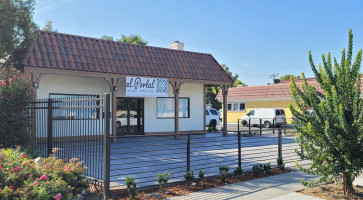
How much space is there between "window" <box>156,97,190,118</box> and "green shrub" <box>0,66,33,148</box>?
34.1ft

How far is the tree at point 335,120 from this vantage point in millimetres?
6148

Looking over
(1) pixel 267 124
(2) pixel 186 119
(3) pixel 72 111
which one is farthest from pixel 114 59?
(1) pixel 267 124

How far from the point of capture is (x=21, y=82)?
9.56m

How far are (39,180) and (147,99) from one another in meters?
13.5

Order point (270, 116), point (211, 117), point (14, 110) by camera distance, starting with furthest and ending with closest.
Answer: point (270, 116) → point (211, 117) → point (14, 110)

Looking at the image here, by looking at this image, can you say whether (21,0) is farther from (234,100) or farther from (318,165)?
(234,100)

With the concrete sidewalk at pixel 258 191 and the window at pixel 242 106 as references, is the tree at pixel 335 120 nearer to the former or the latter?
the concrete sidewalk at pixel 258 191

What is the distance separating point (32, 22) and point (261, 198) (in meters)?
10.0

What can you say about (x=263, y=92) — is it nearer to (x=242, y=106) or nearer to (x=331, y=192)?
(x=242, y=106)

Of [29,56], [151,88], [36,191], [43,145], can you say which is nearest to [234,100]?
[151,88]

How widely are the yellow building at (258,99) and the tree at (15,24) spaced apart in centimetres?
2668

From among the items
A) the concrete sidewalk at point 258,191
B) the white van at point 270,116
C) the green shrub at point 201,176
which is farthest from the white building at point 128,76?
the white van at point 270,116

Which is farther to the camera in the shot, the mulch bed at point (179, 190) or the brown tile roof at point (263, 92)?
the brown tile roof at point (263, 92)

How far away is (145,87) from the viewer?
16.7 metres
